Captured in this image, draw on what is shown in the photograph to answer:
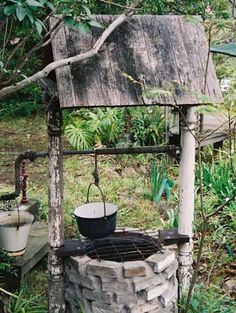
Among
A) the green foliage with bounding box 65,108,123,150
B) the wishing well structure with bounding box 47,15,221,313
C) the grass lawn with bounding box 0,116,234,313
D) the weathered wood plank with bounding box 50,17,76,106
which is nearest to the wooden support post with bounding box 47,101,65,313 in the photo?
the wishing well structure with bounding box 47,15,221,313

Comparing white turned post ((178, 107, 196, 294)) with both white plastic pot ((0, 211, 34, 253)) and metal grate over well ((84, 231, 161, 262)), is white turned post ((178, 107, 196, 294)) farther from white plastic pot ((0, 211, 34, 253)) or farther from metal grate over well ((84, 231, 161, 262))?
white plastic pot ((0, 211, 34, 253))

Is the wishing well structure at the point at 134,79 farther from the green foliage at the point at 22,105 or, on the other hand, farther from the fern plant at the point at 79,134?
the green foliage at the point at 22,105

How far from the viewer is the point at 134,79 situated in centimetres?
285

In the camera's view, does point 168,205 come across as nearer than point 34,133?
Yes

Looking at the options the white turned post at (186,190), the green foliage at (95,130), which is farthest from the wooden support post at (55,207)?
the green foliage at (95,130)

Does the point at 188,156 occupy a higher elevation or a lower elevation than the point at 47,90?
lower

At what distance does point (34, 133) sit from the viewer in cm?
824

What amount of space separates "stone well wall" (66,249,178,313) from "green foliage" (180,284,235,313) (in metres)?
0.27

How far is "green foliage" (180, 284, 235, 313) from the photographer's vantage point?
3250mm

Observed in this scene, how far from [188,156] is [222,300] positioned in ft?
3.53

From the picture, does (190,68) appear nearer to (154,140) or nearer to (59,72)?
(59,72)

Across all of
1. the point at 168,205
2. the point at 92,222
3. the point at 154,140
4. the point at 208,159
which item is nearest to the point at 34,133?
the point at 154,140

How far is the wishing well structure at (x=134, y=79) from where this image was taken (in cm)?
279

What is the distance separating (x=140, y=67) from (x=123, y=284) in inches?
49.9
